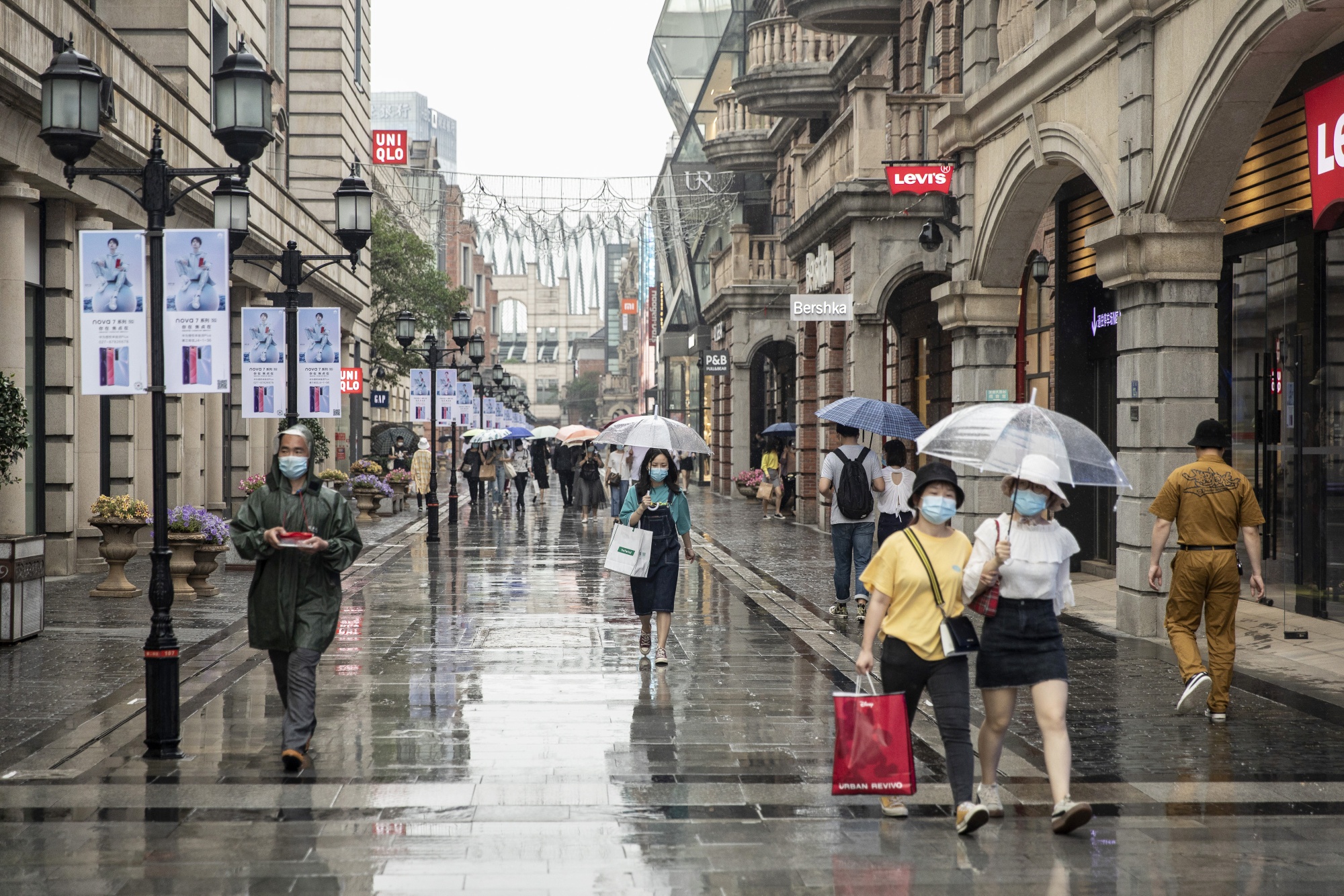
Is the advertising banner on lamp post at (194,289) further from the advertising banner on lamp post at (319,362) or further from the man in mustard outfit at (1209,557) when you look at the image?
the advertising banner on lamp post at (319,362)

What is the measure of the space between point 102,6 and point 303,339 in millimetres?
8427

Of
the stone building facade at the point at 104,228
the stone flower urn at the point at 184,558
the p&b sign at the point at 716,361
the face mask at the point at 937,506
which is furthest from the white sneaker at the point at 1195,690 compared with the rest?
the p&b sign at the point at 716,361

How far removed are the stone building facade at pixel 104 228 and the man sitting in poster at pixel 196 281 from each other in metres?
5.62

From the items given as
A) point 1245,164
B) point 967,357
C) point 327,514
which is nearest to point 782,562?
point 967,357

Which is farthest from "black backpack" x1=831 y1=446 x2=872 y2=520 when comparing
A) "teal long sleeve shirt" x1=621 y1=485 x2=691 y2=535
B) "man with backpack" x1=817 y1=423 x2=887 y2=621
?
"teal long sleeve shirt" x1=621 y1=485 x2=691 y2=535

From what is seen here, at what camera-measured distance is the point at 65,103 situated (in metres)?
9.29

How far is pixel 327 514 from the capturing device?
316 inches

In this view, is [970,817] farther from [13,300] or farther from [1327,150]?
[13,300]

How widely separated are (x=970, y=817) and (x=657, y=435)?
662cm

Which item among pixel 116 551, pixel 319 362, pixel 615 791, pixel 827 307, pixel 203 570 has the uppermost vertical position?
pixel 827 307

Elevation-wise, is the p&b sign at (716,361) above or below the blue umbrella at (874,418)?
above

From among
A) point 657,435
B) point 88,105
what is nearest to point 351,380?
point 657,435

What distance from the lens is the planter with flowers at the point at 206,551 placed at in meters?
16.0

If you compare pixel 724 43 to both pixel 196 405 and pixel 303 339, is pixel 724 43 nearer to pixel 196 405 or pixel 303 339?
pixel 196 405
